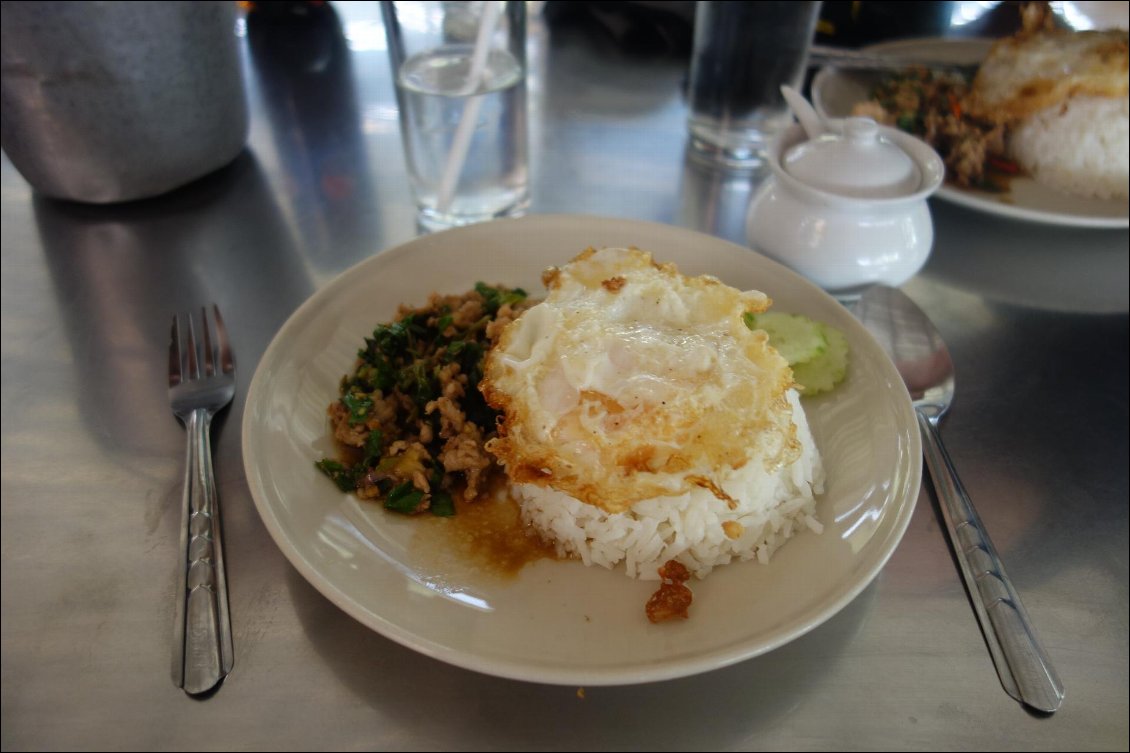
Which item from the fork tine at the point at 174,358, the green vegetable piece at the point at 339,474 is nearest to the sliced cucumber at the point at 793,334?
the green vegetable piece at the point at 339,474

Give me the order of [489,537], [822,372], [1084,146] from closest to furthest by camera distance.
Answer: [489,537] < [822,372] < [1084,146]

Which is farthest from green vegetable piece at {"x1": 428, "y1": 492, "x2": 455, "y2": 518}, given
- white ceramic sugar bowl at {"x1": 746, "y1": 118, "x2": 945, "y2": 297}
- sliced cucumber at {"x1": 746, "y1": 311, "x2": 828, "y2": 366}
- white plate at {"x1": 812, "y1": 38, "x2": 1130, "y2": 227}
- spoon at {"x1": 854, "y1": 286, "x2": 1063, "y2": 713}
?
white plate at {"x1": 812, "y1": 38, "x2": 1130, "y2": 227}

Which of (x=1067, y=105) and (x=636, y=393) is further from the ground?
(x=1067, y=105)

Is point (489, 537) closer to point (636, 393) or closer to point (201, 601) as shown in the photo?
point (636, 393)

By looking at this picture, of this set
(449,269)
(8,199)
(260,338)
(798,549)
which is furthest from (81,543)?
(8,199)

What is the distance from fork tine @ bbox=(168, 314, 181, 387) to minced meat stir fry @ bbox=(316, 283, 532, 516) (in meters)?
0.52

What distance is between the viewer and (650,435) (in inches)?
50.7

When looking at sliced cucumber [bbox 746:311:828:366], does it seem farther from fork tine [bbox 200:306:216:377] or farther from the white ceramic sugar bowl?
fork tine [bbox 200:306:216:377]

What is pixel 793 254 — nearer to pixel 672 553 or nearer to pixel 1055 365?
pixel 1055 365

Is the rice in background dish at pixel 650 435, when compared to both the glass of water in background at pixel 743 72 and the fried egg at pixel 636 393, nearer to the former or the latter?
the fried egg at pixel 636 393

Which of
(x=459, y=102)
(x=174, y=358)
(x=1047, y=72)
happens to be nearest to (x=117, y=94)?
(x=174, y=358)

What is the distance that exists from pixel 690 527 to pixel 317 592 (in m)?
0.75

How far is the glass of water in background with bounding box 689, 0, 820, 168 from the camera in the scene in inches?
99.4

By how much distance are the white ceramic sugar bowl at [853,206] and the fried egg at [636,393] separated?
0.56m
